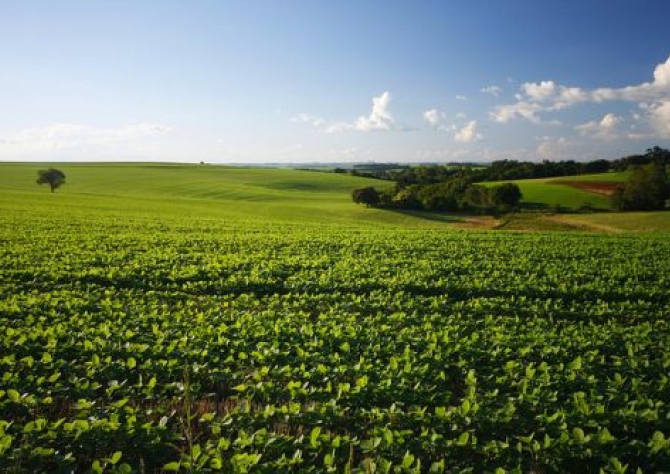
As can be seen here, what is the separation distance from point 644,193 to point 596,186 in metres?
15.2

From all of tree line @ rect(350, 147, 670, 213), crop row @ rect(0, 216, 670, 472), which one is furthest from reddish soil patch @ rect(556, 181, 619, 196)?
crop row @ rect(0, 216, 670, 472)

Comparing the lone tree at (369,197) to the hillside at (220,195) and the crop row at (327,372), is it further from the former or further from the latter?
the crop row at (327,372)

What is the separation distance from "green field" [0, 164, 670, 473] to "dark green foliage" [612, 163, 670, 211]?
58290 millimetres

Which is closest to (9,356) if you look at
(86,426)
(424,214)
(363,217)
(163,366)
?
(163,366)

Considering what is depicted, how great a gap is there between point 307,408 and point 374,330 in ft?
11.5

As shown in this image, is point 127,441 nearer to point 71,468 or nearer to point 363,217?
point 71,468

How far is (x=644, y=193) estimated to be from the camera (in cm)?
6662

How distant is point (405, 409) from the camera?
22.3 ft

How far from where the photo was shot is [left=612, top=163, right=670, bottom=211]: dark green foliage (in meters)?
65.8

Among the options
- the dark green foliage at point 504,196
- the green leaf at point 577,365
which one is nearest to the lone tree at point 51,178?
the dark green foliage at point 504,196

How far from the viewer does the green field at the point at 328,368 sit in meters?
5.46

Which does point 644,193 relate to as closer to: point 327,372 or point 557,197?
point 557,197

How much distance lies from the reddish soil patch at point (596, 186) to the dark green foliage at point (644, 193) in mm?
6402

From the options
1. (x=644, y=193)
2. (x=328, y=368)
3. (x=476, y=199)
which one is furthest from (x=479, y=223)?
(x=328, y=368)
